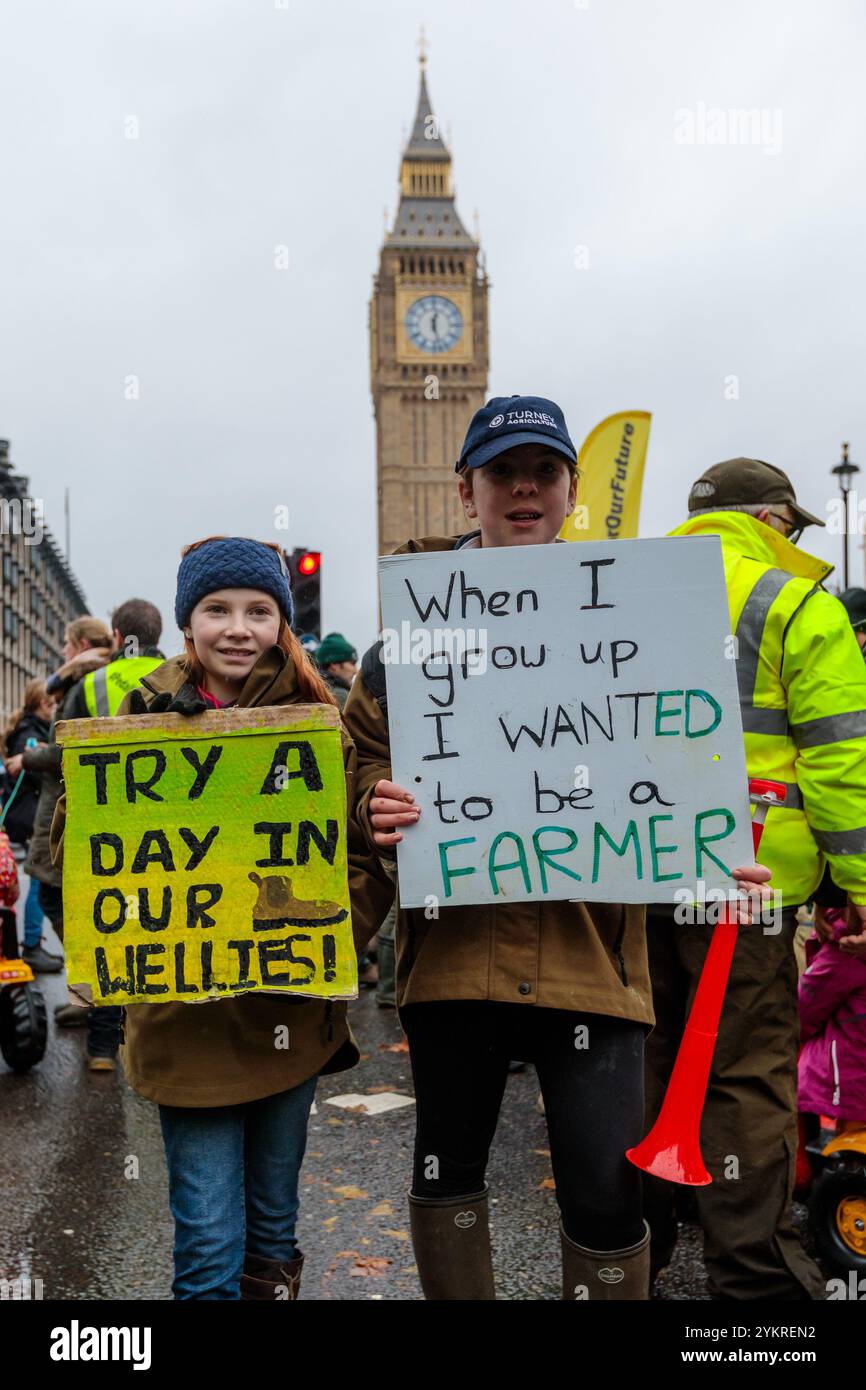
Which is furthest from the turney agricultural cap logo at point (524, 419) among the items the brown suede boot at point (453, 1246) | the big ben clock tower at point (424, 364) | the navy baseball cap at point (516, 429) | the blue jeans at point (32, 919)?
the big ben clock tower at point (424, 364)

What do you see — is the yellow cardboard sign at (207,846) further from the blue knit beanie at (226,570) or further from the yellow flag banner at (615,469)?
the yellow flag banner at (615,469)

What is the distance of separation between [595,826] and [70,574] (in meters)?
82.4

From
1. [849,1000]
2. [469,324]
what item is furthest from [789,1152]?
[469,324]

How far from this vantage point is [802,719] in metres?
3.09

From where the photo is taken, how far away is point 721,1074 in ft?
10.5

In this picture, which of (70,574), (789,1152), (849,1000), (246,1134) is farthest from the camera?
(70,574)

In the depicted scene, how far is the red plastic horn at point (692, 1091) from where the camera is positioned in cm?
253

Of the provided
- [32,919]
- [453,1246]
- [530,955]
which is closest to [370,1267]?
[453,1246]

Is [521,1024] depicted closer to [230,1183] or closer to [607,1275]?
[607,1275]

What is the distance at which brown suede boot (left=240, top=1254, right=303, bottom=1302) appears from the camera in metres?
2.62

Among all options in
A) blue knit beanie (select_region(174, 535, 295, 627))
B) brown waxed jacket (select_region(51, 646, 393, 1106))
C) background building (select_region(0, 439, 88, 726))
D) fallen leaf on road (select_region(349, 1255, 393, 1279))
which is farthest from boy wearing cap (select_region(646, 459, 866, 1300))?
background building (select_region(0, 439, 88, 726))

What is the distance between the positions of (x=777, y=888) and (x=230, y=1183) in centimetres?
150

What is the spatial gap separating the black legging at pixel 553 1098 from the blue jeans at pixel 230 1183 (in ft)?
0.90
